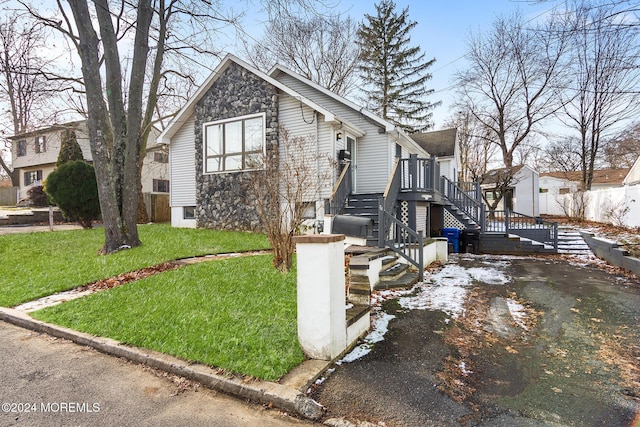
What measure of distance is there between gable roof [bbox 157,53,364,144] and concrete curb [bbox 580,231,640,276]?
26.8 feet

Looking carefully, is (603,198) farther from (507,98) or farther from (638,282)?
(638,282)

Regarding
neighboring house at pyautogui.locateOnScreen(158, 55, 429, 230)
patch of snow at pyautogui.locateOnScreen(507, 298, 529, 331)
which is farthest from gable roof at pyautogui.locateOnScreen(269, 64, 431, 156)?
patch of snow at pyautogui.locateOnScreen(507, 298, 529, 331)

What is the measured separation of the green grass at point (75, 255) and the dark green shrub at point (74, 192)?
2704mm

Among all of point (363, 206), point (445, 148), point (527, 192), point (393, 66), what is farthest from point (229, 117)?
point (527, 192)

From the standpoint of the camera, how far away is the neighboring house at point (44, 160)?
82.6 ft

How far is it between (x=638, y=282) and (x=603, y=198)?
40.8 feet

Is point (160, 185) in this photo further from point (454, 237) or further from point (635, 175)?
point (635, 175)

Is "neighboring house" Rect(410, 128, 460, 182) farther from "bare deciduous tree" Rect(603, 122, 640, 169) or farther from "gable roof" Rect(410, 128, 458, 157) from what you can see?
"bare deciduous tree" Rect(603, 122, 640, 169)

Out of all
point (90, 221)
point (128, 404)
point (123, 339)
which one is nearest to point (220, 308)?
point (123, 339)

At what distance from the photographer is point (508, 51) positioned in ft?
71.5

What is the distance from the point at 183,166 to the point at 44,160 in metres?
19.4

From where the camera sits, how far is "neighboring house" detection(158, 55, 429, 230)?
11484 millimetres

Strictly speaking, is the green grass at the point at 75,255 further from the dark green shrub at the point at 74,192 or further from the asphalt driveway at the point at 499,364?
the asphalt driveway at the point at 499,364

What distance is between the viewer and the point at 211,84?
13023mm
